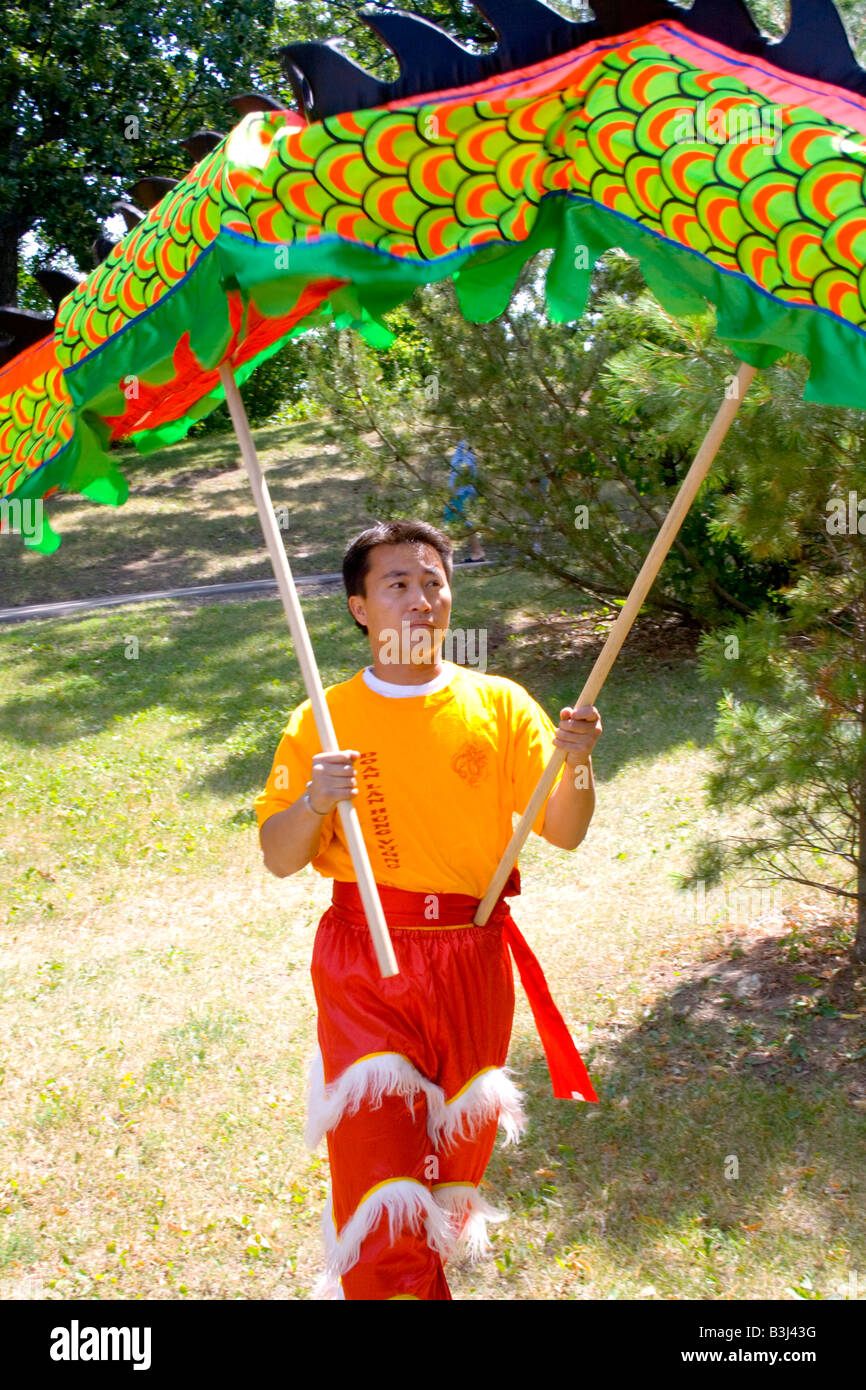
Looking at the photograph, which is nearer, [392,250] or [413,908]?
[392,250]

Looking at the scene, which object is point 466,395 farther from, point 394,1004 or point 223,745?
point 394,1004

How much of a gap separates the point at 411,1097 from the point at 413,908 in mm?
402

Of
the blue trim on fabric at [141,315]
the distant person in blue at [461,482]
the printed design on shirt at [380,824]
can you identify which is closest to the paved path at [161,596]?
the distant person in blue at [461,482]

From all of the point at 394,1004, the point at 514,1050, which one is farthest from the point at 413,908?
the point at 514,1050

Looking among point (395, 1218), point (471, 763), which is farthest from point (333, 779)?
point (395, 1218)

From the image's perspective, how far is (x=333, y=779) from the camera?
259 cm

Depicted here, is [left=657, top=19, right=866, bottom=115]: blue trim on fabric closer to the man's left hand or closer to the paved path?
the man's left hand

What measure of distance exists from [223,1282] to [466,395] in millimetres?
6487

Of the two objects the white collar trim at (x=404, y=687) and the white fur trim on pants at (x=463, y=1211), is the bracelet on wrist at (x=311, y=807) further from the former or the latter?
the white fur trim on pants at (x=463, y=1211)

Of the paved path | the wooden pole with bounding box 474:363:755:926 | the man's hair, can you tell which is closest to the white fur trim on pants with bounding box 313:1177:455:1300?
the wooden pole with bounding box 474:363:755:926

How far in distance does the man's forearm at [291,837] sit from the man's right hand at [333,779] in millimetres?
71

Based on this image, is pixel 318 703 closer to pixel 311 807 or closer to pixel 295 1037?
pixel 311 807

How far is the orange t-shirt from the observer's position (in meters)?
2.80

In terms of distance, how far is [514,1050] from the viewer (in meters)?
4.92
